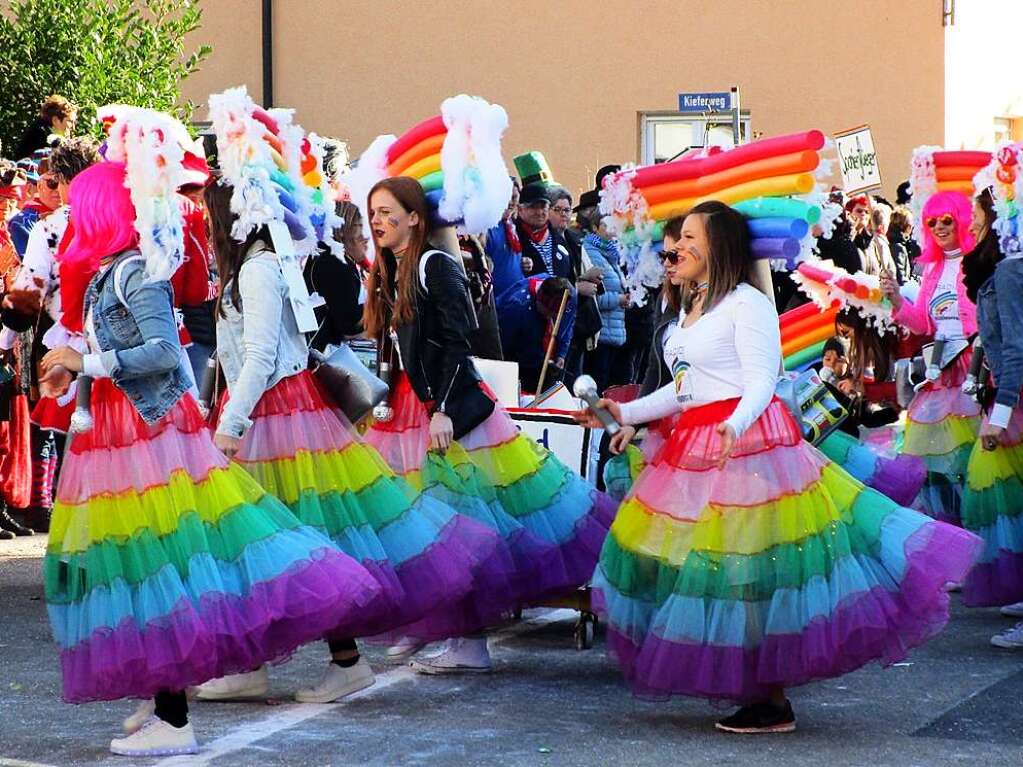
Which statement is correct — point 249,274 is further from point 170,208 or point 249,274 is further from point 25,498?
point 25,498

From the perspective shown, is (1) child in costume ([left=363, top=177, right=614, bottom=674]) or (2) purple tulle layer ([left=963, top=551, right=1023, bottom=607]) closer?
(1) child in costume ([left=363, top=177, right=614, bottom=674])

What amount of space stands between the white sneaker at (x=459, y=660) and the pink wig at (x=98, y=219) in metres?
2.20

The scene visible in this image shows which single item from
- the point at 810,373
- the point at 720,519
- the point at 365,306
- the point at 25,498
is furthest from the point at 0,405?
the point at 720,519

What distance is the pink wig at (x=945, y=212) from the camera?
9.37 m

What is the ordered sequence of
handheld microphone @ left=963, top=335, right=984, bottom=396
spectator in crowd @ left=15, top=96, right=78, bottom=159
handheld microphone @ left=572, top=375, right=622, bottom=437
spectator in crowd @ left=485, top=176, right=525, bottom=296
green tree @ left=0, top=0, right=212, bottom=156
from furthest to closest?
green tree @ left=0, top=0, right=212, bottom=156 < spectator in crowd @ left=485, top=176, right=525, bottom=296 < spectator in crowd @ left=15, top=96, right=78, bottom=159 < handheld microphone @ left=963, top=335, right=984, bottom=396 < handheld microphone @ left=572, top=375, right=622, bottom=437

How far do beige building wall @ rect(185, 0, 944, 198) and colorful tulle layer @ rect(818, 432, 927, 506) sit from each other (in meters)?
12.6

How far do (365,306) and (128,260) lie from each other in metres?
1.60

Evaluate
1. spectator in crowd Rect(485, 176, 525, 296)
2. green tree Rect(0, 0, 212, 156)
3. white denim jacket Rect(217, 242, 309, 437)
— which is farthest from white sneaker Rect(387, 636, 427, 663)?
green tree Rect(0, 0, 212, 156)

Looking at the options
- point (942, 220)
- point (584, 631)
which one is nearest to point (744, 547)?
point (584, 631)

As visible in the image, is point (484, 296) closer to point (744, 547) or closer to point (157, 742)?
point (744, 547)

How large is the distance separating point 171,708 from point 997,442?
12.6 feet

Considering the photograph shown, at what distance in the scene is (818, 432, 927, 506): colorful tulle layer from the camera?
27.2ft

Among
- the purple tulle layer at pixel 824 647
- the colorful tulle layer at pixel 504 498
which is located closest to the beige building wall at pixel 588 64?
the colorful tulle layer at pixel 504 498

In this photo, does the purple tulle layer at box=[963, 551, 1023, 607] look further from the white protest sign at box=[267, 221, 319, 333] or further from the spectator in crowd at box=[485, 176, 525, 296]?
the spectator in crowd at box=[485, 176, 525, 296]
